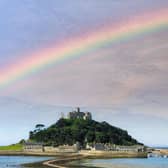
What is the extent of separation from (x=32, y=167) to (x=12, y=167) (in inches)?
245

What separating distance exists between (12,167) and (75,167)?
53.0 ft

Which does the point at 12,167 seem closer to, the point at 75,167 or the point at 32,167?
the point at 32,167

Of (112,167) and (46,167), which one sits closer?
(46,167)

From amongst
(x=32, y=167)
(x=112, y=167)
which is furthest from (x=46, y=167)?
(x=112, y=167)

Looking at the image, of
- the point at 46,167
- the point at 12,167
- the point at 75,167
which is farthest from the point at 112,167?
the point at 12,167

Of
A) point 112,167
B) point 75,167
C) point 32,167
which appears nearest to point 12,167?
point 32,167

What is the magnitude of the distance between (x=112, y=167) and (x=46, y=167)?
18.5 m

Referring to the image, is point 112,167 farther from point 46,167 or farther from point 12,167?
point 12,167

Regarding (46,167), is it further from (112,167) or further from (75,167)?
(112,167)

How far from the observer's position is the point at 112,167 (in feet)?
370

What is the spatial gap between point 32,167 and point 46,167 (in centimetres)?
424

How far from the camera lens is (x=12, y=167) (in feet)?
360

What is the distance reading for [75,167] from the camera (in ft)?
350

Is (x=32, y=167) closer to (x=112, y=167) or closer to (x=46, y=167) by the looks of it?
(x=46, y=167)
